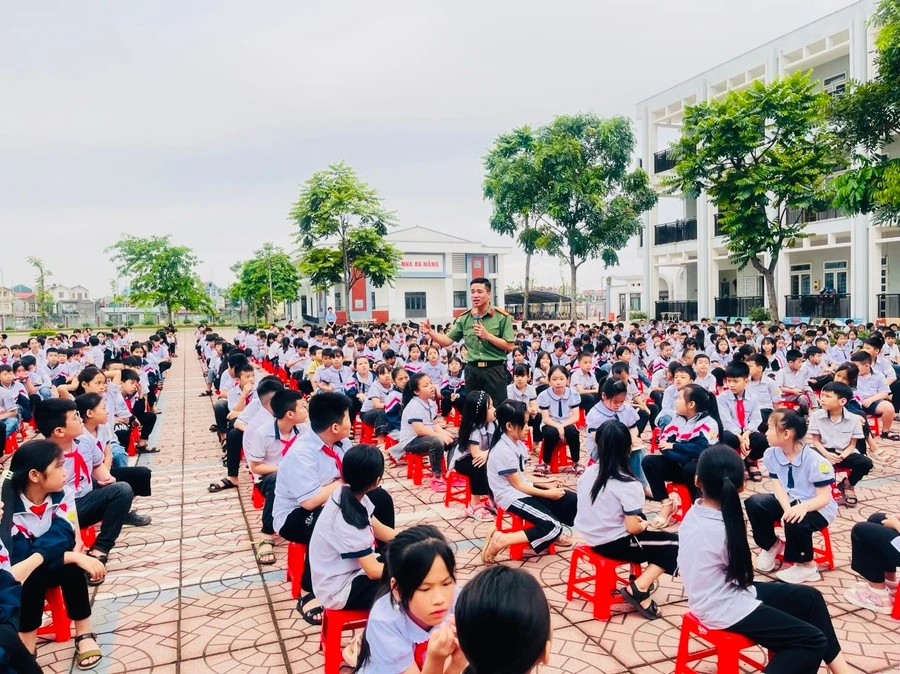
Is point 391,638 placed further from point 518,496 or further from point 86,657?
point 518,496

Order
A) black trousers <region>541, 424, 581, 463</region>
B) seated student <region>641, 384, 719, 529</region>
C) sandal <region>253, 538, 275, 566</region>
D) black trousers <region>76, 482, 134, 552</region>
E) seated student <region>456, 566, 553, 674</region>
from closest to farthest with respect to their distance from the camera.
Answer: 1. seated student <region>456, 566, 553, 674</region>
2. black trousers <region>76, 482, 134, 552</region>
3. sandal <region>253, 538, 275, 566</region>
4. seated student <region>641, 384, 719, 529</region>
5. black trousers <region>541, 424, 581, 463</region>

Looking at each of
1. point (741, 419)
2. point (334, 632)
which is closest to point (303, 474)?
point (334, 632)

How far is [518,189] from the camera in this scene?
22406 mm

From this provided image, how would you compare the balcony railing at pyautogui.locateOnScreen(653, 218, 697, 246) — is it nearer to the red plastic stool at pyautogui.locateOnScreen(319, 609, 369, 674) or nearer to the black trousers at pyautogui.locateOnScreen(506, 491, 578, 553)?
the black trousers at pyautogui.locateOnScreen(506, 491, 578, 553)

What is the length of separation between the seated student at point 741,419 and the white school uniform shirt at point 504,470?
252 centimetres

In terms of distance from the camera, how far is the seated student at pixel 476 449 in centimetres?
504

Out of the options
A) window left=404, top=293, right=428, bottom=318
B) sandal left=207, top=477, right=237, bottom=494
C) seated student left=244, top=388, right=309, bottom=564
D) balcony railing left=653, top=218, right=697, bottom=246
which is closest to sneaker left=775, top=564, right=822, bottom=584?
seated student left=244, top=388, right=309, bottom=564

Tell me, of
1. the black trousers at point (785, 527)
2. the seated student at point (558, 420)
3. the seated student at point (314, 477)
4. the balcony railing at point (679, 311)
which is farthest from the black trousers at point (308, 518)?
the balcony railing at point (679, 311)

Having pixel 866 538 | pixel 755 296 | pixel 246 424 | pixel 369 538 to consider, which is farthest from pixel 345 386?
pixel 755 296

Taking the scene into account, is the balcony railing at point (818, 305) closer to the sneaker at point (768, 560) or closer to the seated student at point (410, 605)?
the sneaker at point (768, 560)

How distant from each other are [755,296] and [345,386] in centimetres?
1843

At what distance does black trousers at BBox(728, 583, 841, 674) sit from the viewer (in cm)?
250

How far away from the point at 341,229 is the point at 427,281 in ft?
46.5

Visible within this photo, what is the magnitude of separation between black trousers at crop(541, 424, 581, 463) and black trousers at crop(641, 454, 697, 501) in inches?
52.2
